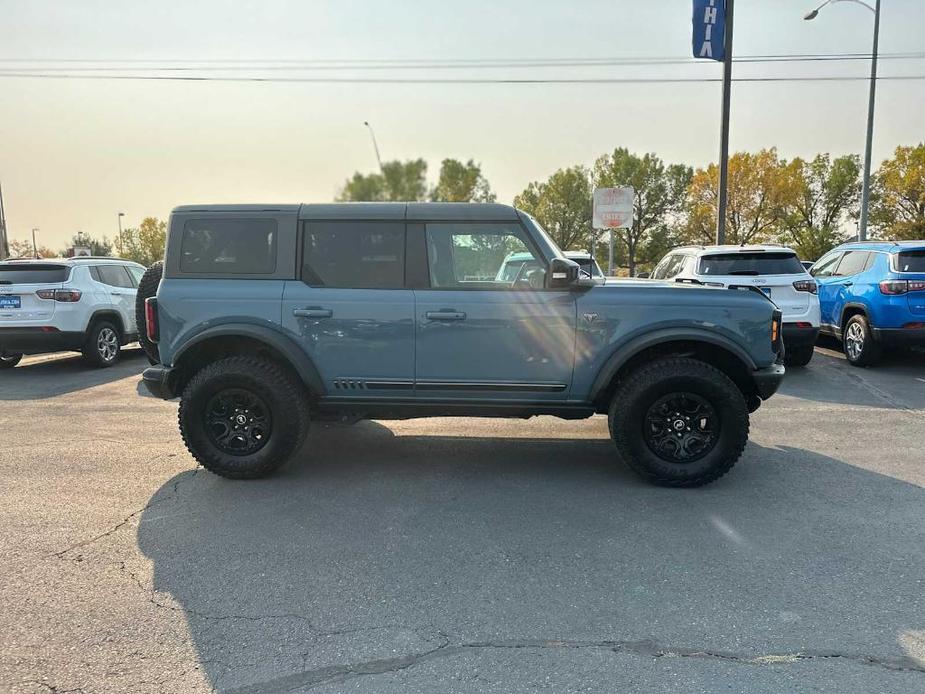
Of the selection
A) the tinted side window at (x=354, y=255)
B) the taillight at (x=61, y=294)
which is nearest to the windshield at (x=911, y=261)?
the tinted side window at (x=354, y=255)

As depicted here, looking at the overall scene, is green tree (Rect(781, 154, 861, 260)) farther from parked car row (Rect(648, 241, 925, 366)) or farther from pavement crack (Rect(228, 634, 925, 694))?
pavement crack (Rect(228, 634, 925, 694))

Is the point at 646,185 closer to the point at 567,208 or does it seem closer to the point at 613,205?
the point at 567,208

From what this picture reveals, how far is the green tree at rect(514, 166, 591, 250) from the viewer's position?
4859 centimetres

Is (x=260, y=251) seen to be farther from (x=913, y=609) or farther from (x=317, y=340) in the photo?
(x=913, y=609)

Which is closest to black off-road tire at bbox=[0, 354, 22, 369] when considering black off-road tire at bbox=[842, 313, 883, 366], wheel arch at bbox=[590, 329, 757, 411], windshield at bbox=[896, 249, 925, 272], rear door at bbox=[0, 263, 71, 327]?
rear door at bbox=[0, 263, 71, 327]

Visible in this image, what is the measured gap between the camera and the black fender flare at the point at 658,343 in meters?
4.52

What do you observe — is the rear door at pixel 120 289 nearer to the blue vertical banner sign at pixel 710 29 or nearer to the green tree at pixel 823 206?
the blue vertical banner sign at pixel 710 29

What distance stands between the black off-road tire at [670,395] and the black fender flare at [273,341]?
2.25 metres

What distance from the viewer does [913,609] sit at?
2.97 metres

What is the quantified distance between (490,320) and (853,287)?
7362 millimetres

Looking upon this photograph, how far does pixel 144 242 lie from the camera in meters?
54.2

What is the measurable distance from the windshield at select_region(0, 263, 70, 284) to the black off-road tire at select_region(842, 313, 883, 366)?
11652 millimetres

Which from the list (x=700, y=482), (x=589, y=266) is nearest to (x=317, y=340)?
(x=700, y=482)

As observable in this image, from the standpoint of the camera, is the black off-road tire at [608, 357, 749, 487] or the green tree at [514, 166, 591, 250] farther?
the green tree at [514, 166, 591, 250]
